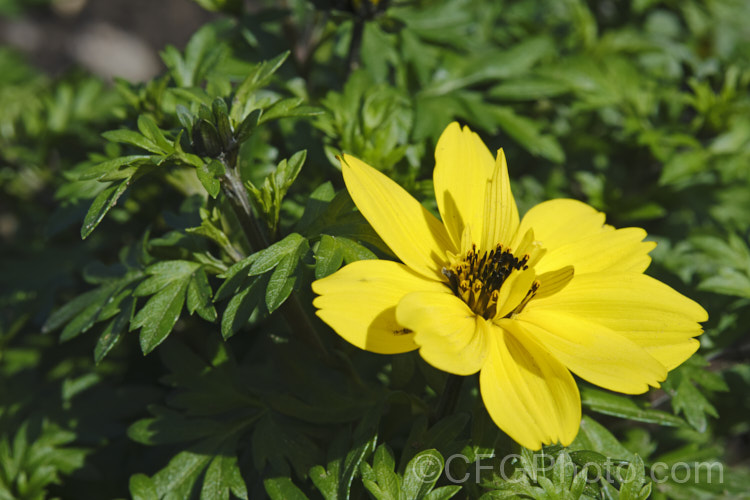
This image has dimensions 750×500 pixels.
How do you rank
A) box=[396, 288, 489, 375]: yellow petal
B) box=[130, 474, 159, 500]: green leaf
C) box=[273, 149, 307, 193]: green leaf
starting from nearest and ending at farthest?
1. box=[396, 288, 489, 375]: yellow petal
2. box=[273, 149, 307, 193]: green leaf
3. box=[130, 474, 159, 500]: green leaf

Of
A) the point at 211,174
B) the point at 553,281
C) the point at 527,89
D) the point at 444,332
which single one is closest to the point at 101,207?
the point at 211,174

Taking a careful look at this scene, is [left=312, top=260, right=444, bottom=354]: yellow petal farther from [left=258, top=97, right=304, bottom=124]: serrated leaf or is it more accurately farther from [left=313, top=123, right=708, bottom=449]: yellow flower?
[left=258, top=97, right=304, bottom=124]: serrated leaf

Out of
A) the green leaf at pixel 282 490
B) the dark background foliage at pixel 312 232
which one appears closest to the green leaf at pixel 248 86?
the dark background foliage at pixel 312 232

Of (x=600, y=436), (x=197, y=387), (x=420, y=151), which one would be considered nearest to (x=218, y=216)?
(x=197, y=387)

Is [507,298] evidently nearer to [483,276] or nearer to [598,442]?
[483,276]

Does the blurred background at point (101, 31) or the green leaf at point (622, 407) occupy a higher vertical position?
the green leaf at point (622, 407)

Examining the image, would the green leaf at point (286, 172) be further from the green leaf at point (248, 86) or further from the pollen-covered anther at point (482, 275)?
the pollen-covered anther at point (482, 275)

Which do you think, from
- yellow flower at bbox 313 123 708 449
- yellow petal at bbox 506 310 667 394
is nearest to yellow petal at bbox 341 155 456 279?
yellow flower at bbox 313 123 708 449
